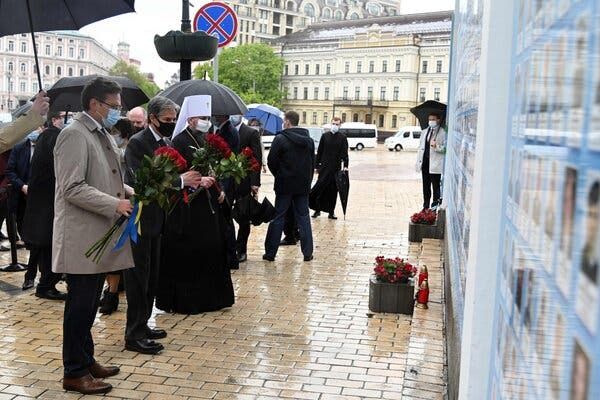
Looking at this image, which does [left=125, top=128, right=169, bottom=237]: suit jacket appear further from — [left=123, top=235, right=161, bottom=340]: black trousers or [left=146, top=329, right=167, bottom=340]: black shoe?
[left=146, top=329, right=167, bottom=340]: black shoe

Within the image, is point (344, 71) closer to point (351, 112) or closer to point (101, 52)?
point (351, 112)

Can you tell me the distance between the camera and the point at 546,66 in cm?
149

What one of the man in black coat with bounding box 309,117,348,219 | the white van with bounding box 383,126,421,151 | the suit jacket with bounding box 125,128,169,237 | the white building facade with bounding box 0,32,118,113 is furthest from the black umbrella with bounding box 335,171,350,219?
the white building facade with bounding box 0,32,118,113

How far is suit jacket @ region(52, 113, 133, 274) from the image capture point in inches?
168

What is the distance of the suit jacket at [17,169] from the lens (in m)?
8.05

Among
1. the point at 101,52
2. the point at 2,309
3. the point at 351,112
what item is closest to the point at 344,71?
the point at 351,112

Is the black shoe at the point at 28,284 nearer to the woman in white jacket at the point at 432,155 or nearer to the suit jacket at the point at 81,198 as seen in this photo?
the suit jacket at the point at 81,198

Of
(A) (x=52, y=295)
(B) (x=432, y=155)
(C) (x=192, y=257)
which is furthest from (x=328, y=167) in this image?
(A) (x=52, y=295)

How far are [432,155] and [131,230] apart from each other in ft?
26.3

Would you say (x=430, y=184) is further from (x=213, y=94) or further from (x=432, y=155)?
(x=213, y=94)

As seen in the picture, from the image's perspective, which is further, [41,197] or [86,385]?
[41,197]

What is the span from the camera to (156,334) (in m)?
5.70

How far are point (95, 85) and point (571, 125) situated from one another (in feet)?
12.2

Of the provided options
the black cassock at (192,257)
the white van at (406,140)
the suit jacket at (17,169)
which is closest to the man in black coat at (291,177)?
the black cassock at (192,257)
